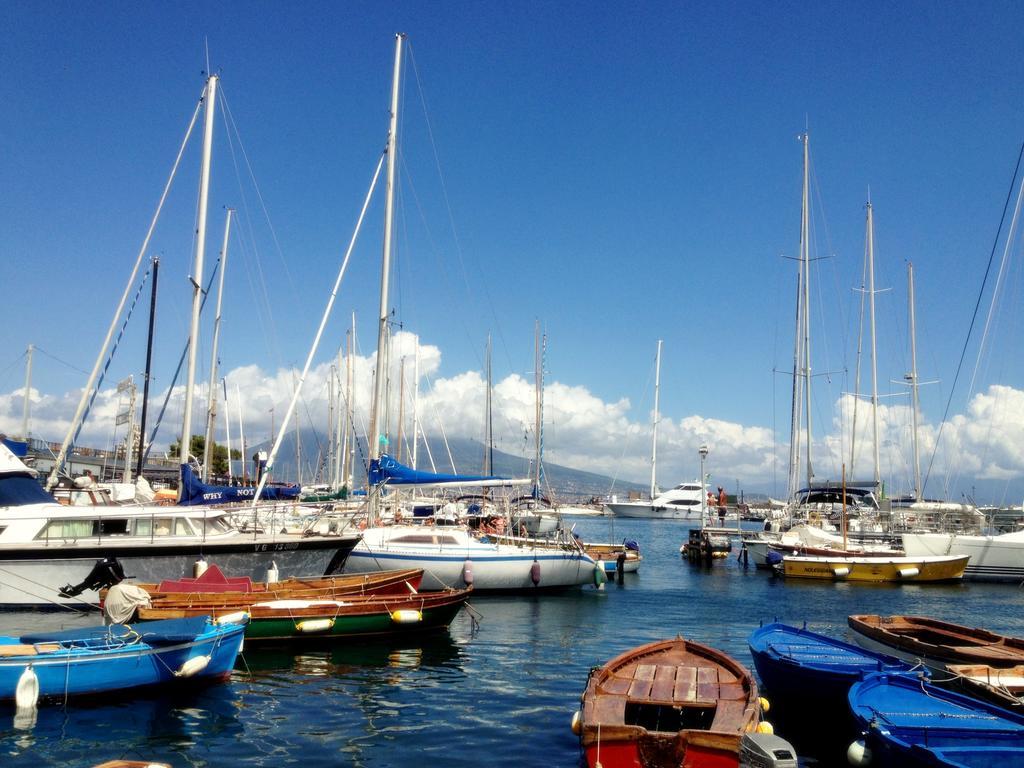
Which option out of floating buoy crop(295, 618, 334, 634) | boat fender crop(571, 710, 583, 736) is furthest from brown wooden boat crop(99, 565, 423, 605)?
boat fender crop(571, 710, 583, 736)

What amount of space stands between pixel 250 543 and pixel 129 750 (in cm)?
1224

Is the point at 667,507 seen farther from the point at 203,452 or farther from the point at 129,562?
the point at 129,562

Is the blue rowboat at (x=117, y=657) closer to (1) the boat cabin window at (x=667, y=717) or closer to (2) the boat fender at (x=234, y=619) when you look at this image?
(2) the boat fender at (x=234, y=619)

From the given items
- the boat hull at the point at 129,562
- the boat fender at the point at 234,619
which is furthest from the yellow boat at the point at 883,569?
the boat fender at the point at 234,619

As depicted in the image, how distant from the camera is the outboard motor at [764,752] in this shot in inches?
390

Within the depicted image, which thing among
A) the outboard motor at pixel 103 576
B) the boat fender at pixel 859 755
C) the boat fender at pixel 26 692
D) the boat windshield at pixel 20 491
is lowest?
the boat fender at pixel 26 692

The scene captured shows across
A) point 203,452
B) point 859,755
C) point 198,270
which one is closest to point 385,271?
point 198,270

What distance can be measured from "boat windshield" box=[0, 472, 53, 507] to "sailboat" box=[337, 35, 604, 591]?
34.5 ft

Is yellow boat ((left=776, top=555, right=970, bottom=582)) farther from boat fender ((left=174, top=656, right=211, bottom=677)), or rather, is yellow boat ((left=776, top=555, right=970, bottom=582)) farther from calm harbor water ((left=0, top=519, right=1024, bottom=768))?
boat fender ((left=174, top=656, right=211, bottom=677))

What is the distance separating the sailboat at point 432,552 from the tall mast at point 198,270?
21.7 ft

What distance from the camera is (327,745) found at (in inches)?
536

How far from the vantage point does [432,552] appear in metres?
29.8

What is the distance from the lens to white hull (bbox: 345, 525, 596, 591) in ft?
96.5

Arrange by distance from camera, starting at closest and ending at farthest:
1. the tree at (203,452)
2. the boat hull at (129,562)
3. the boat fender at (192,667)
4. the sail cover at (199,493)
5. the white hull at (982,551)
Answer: the boat fender at (192,667), the boat hull at (129,562), the sail cover at (199,493), the white hull at (982,551), the tree at (203,452)
